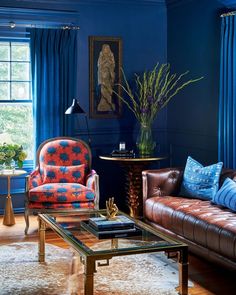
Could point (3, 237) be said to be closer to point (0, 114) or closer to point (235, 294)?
point (0, 114)

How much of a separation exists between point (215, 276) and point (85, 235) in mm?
1093

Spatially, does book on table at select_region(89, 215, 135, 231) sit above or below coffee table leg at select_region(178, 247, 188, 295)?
above

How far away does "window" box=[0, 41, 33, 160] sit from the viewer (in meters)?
6.43

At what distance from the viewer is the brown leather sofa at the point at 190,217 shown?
3.87 m

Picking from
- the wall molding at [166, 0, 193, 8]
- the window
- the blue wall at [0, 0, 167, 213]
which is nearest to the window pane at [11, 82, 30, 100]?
the window

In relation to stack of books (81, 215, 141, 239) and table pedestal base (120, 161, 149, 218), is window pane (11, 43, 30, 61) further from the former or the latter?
stack of books (81, 215, 141, 239)

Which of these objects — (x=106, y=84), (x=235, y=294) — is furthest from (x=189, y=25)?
(x=235, y=294)

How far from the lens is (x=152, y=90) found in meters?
6.70

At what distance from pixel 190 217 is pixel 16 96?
10.2ft

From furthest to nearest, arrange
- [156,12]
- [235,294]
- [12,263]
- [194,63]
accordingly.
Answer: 1. [156,12]
2. [194,63]
3. [12,263]
4. [235,294]

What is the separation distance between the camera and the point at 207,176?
197 inches

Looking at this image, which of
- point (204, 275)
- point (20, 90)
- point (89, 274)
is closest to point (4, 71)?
point (20, 90)

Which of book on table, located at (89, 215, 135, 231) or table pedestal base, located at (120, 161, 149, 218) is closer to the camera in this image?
book on table, located at (89, 215, 135, 231)

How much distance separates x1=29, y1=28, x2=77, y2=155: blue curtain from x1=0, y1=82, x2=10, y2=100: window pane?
1.15 feet
